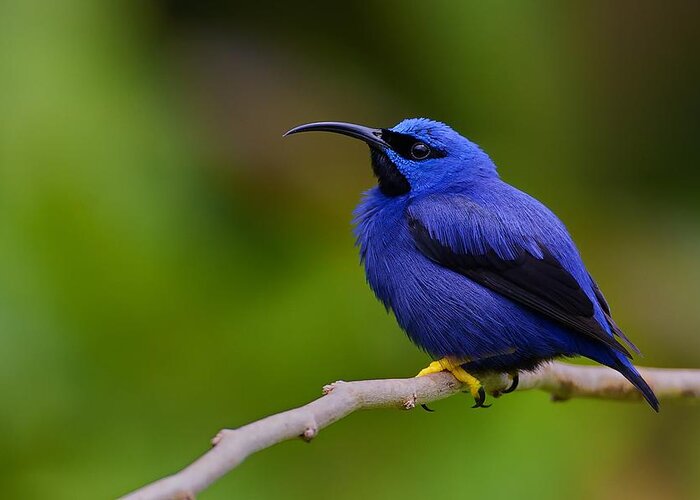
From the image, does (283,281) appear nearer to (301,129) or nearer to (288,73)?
(301,129)

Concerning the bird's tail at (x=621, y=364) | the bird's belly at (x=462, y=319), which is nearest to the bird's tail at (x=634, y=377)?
the bird's tail at (x=621, y=364)

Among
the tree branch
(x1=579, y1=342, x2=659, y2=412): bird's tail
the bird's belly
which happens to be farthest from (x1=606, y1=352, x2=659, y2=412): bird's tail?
the tree branch

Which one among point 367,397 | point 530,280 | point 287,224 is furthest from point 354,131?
point 367,397

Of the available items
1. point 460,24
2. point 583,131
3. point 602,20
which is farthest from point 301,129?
point 602,20

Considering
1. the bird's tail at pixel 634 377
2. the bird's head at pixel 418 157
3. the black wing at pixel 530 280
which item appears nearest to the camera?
the bird's tail at pixel 634 377

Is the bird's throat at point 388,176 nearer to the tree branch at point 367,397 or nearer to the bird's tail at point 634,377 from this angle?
the tree branch at point 367,397

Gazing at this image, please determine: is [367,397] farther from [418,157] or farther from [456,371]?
[418,157]
